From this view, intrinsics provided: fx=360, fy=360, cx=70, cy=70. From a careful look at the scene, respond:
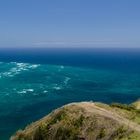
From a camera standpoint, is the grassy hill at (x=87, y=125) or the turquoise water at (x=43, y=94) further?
the turquoise water at (x=43, y=94)

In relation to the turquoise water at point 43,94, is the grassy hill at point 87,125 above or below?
above

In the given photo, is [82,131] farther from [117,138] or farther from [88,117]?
[117,138]

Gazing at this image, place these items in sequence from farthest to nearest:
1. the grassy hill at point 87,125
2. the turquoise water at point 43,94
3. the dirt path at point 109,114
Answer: the turquoise water at point 43,94, the dirt path at point 109,114, the grassy hill at point 87,125

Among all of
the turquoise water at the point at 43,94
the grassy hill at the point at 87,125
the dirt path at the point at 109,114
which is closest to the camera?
the grassy hill at the point at 87,125

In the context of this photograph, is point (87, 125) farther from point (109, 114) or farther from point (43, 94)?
point (43, 94)

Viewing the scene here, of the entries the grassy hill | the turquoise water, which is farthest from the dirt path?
the turquoise water

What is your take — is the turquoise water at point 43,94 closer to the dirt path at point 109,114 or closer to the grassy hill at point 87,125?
the grassy hill at point 87,125

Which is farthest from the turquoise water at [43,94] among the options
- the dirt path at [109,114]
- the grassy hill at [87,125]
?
the dirt path at [109,114]

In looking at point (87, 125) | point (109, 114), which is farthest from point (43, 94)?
point (87, 125)
